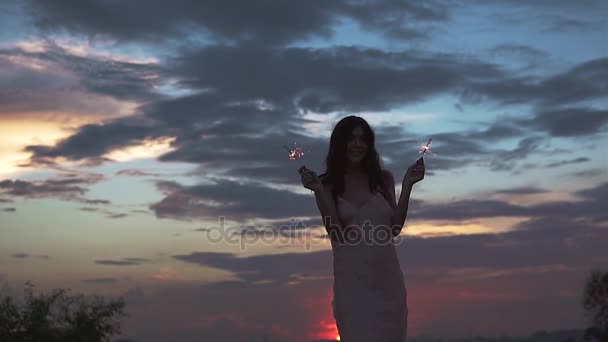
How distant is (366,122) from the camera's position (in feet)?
27.7

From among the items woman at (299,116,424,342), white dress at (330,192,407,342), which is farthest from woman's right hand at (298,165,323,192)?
white dress at (330,192,407,342)

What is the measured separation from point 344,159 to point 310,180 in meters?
0.61

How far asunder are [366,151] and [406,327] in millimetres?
1908

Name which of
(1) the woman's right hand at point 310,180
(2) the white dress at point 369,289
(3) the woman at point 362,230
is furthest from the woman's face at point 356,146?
(2) the white dress at point 369,289

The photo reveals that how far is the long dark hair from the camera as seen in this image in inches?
331

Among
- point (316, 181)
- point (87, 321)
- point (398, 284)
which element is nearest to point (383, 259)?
point (398, 284)

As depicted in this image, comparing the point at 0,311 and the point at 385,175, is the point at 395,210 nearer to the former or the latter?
the point at 385,175

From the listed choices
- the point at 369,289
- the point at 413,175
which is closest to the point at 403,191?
the point at 413,175

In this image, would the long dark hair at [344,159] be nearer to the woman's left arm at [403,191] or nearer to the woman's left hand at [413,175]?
the woman's left arm at [403,191]

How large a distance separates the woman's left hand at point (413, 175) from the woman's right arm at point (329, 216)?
2.78 feet

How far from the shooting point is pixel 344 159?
8.52 m

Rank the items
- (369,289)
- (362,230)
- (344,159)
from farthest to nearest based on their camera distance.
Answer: (344,159)
(362,230)
(369,289)

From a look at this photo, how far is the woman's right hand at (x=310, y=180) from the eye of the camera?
8.09 m

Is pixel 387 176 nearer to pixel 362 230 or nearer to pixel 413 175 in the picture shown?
pixel 413 175
